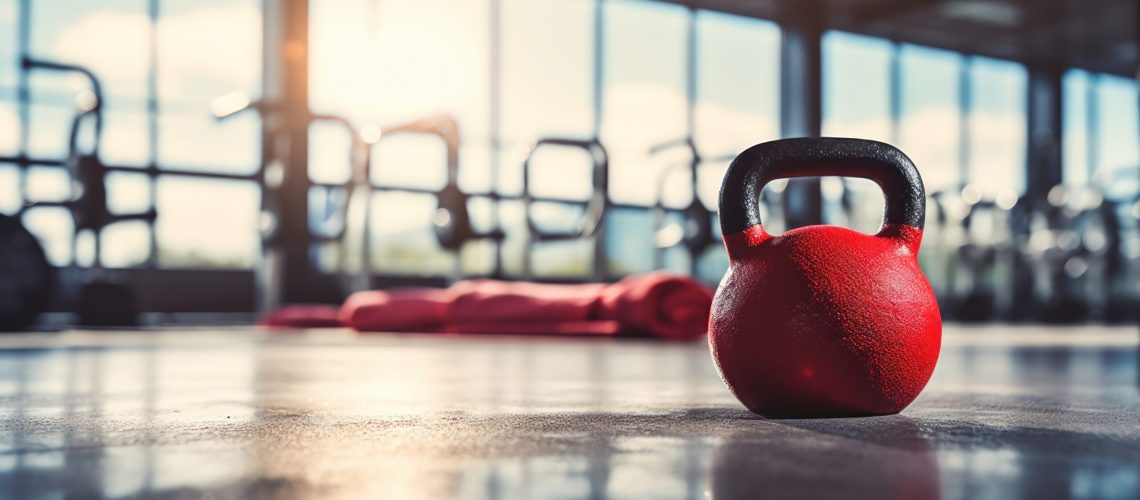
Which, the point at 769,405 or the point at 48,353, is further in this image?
the point at 48,353

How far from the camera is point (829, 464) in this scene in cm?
63

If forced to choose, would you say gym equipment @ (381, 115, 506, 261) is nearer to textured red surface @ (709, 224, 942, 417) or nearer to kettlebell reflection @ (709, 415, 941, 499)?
textured red surface @ (709, 224, 942, 417)

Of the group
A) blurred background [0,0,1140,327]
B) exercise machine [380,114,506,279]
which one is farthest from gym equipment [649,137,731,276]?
exercise machine [380,114,506,279]

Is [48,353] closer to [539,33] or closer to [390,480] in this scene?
[390,480]

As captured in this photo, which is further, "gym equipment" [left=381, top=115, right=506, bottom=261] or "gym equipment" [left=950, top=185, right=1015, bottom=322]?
"gym equipment" [left=950, top=185, right=1015, bottom=322]

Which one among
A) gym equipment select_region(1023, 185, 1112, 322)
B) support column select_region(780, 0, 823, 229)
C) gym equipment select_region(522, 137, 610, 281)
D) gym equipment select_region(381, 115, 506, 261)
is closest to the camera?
gym equipment select_region(381, 115, 506, 261)

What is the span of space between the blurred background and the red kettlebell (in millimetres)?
3755

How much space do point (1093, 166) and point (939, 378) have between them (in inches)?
428

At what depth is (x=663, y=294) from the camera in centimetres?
356

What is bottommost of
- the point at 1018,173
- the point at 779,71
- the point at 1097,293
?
the point at 1097,293

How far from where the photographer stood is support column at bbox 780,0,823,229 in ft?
25.4

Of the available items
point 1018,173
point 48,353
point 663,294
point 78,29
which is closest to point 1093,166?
point 1018,173

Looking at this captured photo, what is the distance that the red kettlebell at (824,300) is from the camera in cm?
87

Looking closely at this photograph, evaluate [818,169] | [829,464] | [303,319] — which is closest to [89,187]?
[303,319]
